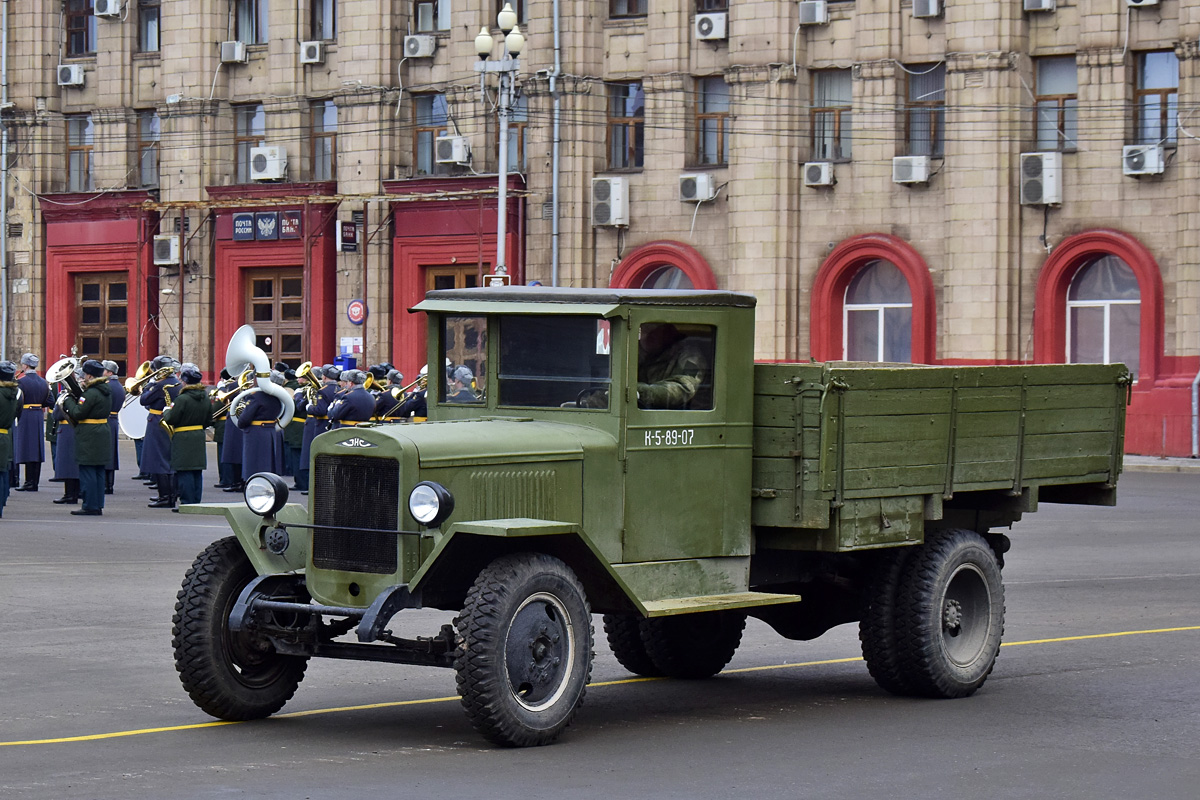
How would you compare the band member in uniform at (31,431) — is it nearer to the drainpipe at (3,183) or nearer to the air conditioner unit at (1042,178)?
the air conditioner unit at (1042,178)

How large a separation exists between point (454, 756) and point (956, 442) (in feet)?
12.1

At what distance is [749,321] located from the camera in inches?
428

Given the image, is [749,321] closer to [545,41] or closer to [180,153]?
[545,41]

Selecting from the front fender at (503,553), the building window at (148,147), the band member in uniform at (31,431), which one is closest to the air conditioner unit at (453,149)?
the building window at (148,147)

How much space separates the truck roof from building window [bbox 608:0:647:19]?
105 feet

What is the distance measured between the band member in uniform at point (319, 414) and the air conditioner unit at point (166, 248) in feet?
58.3

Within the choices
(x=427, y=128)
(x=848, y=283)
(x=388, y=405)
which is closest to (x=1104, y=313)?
(x=848, y=283)

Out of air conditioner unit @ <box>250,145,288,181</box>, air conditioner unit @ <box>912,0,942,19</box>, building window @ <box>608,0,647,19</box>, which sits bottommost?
air conditioner unit @ <box>250,145,288,181</box>

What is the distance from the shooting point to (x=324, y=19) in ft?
151

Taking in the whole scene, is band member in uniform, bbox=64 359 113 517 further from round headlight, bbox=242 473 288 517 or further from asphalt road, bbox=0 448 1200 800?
round headlight, bbox=242 473 288 517

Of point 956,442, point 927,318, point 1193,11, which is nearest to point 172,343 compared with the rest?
point 927,318

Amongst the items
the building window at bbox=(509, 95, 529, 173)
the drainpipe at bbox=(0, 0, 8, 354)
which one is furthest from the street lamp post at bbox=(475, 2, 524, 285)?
the drainpipe at bbox=(0, 0, 8, 354)

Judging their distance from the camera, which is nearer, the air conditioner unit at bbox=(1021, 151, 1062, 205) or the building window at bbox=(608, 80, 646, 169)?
the air conditioner unit at bbox=(1021, 151, 1062, 205)

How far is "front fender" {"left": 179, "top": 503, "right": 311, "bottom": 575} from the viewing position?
10.0 m
